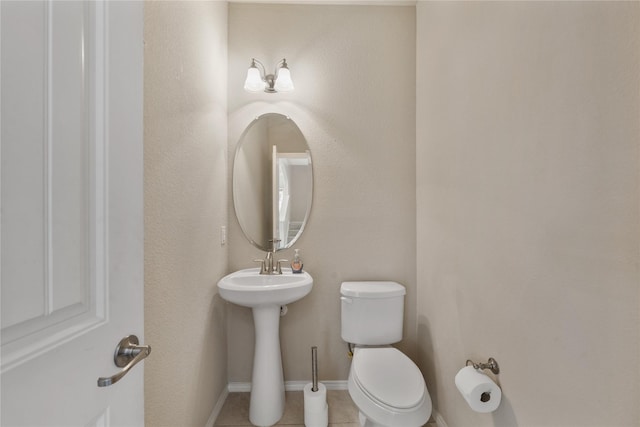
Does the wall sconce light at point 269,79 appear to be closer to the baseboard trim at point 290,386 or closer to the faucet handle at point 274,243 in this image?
the faucet handle at point 274,243

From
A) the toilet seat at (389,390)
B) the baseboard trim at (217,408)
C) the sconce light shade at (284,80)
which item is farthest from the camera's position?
the sconce light shade at (284,80)

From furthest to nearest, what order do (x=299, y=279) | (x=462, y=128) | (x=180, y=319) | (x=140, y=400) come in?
(x=299, y=279), (x=462, y=128), (x=180, y=319), (x=140, y=400)

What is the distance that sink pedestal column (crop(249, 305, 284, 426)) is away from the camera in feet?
5.25

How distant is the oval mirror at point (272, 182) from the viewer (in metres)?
1.94

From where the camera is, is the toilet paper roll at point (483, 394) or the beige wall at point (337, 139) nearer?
the toilet paper roll at point (483, 394)

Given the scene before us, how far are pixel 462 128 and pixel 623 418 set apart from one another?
1.11 m

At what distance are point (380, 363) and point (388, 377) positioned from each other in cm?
9

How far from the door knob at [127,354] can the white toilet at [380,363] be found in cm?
104

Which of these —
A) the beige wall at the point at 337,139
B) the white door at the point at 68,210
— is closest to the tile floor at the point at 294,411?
the beige wall at the point at 337,139

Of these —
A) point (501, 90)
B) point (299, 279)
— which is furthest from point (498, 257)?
point (299, 279)

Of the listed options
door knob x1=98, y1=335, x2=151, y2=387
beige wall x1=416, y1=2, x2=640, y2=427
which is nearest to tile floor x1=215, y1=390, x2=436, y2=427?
beige wall x1=416, y1=2, x2=640, y2=427

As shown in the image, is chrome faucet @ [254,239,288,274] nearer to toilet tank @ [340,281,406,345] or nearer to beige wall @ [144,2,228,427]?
beige wall @ [144,2,228,427]

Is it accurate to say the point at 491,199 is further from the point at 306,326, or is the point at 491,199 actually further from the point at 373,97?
the point at 306,326

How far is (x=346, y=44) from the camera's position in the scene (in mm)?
1945
